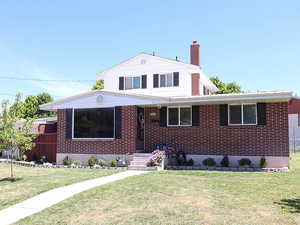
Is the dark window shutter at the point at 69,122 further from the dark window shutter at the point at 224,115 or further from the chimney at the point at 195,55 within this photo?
the chimney at the point at 195,55

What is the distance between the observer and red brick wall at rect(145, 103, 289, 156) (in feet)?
43.3

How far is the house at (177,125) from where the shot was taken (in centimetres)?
1327

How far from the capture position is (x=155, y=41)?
80.4 feet

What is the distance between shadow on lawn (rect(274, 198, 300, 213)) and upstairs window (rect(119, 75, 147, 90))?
1462 centimetres

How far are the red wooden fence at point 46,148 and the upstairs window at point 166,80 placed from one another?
305 inches

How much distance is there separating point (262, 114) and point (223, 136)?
2.11 metres

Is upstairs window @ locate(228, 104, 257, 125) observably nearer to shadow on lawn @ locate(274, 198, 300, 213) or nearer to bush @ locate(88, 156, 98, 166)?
shadow on lawn @ locate(274, 198, 300, 213)

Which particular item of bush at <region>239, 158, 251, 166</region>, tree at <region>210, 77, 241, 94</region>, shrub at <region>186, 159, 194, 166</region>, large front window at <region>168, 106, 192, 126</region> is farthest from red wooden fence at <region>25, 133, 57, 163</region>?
tree at <region>210, 77, 241, 94</region>

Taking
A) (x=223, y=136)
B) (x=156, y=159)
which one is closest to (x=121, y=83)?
(x=156, y=159)

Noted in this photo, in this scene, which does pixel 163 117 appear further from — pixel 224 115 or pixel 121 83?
pixel 121 83

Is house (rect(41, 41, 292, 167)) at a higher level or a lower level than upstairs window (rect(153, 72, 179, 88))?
lower

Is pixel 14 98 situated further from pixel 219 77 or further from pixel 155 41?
pixel 219 77

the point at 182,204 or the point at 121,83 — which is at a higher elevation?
the point at 121,83

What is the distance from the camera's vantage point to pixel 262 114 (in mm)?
13430
